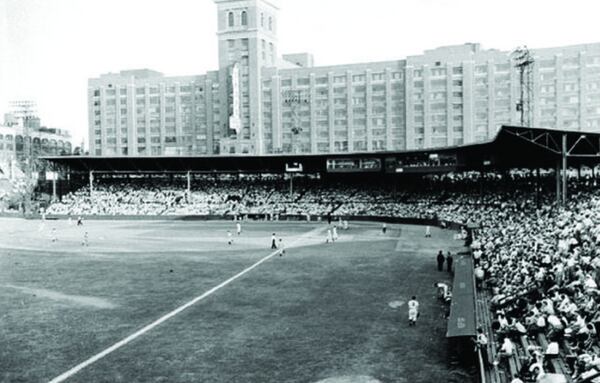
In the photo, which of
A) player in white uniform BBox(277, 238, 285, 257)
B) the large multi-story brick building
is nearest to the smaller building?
the large multi-story brick building

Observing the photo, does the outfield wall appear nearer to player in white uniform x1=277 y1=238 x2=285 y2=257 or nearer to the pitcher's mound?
player in white uniform x1=277 y1=238 x2=285 y2=257

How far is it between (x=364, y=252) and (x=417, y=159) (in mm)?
32995

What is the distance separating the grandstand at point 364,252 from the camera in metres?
17.9

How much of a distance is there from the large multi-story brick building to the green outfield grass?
218ft

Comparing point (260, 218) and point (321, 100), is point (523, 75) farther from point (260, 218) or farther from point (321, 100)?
point (260, 218)

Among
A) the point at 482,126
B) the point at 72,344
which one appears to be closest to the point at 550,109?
the point at 482,126

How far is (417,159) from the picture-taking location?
74250 millimetres

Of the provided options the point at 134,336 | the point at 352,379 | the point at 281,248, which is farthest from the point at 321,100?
the point at 352,379

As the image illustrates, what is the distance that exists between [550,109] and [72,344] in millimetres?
101771

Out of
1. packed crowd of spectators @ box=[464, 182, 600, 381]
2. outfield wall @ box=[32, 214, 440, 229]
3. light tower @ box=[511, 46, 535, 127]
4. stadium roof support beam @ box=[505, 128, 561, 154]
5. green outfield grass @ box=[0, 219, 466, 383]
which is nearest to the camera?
packed crowd of spectators @ box=[464, 182, 600, 381]

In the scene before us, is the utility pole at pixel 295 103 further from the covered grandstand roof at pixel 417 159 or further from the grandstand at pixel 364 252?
the covered grandstand roof at pixel 417 159

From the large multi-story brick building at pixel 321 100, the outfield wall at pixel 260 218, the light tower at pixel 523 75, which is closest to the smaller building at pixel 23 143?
the large multi-story brick building at pixel 321 100

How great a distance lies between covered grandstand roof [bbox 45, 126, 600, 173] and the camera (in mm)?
43094

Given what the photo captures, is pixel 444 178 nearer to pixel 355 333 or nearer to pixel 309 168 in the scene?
pixel 309 168
